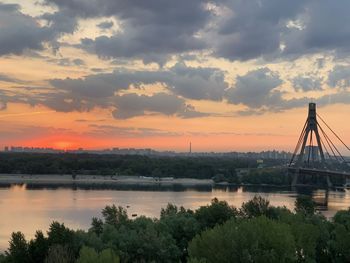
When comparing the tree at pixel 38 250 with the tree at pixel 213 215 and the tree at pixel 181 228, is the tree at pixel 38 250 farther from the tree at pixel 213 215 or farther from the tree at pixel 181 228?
the tree at pixel 213 215

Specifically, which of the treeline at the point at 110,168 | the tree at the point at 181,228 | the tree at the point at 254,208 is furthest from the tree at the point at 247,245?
the treeline at the point at 110,168

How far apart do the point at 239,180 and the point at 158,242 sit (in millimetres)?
36494

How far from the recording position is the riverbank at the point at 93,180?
44.3 m

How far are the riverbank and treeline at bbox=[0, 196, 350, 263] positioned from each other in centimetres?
3174

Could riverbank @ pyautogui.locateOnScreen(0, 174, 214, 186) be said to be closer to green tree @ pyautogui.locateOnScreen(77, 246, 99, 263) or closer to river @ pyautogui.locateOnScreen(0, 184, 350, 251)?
river @ pyautogui.locateOnScreen(0, 184, 350, 251)

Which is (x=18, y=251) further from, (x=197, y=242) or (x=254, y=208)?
(x=254, y=208)

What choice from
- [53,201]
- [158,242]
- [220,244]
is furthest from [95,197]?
[220,244]

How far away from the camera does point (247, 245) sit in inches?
317

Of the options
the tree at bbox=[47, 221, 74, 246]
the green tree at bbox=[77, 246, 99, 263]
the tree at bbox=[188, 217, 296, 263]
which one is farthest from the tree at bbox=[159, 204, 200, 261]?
the green tree at bbox=[77, 246, 99, 263]

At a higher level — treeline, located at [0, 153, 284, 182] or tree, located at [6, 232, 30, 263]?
treeline, located at [0, 153, 284, 182]

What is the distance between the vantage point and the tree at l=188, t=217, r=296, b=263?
25.8 feet

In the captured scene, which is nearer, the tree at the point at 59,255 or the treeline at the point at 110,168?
the tree at the point at 59,255

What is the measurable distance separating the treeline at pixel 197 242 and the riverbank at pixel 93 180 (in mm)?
31742

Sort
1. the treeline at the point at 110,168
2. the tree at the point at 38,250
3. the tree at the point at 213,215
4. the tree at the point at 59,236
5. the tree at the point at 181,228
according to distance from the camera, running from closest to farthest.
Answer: the tree at the point at 38,250 < the tree at the point at 59,236 < the tree at the point at 181,228 < the tree at the point at 213,215 < the treeline at the point at 110,168
